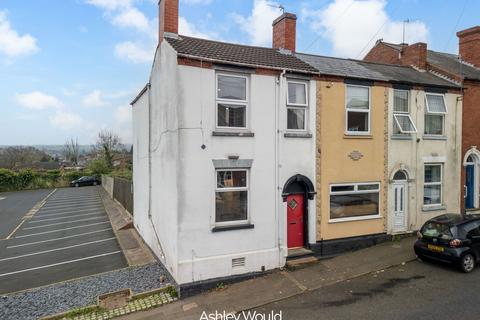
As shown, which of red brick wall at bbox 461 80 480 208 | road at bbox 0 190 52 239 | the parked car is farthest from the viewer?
the parked car

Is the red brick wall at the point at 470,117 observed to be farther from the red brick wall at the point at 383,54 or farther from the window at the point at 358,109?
the window at the point at 358,109

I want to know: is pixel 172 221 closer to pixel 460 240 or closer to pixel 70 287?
pixel 70 287

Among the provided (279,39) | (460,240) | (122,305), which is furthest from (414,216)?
(122,305)

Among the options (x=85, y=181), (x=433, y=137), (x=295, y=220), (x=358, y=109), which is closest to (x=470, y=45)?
(x=433, y=137)

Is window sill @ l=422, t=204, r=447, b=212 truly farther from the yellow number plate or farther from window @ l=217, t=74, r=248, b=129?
window @ l=217, t=74, r=248, b=129

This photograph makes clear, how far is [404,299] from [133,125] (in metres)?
15.5

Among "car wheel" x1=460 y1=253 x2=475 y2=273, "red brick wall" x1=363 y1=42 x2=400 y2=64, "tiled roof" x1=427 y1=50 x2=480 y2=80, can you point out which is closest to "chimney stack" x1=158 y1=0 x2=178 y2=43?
"car wheel" x1=460 y1=253 x2=475 y2=273

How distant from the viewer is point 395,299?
7879mm

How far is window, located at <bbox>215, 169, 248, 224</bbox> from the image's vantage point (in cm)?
963

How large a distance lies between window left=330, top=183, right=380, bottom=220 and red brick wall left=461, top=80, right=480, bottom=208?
523cm

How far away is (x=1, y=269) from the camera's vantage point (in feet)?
40.0

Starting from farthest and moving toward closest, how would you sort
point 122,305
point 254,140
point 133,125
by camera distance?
point 133,125 < point 254,140 < point 122,305

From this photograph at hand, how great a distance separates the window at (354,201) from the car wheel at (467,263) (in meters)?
3.25

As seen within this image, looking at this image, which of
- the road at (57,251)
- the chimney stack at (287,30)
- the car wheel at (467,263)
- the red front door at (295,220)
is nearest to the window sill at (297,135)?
the red front door at (295,220)
